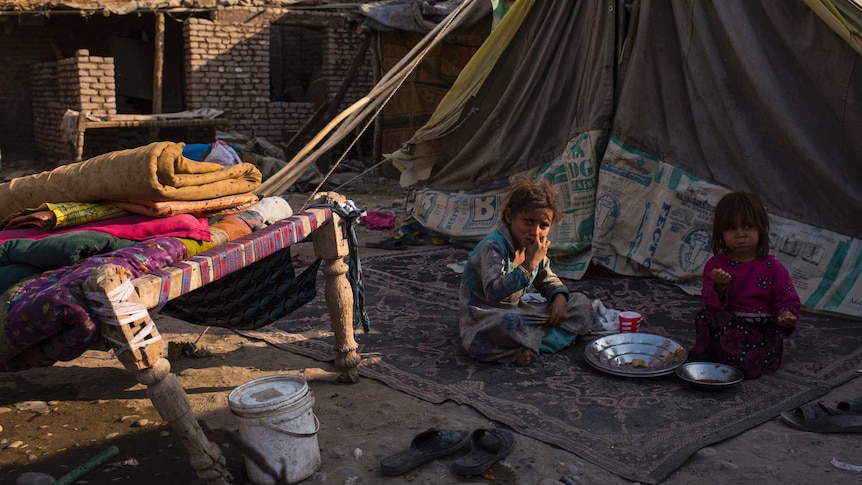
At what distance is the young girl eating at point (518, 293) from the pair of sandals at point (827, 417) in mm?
1119

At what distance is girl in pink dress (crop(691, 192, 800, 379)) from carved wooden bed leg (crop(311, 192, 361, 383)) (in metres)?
1.58

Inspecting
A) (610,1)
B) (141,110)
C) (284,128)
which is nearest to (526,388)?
(610,1)

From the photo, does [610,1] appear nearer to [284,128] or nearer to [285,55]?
[284,128]

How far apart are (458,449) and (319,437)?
546 mm

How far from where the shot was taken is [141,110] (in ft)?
43.5

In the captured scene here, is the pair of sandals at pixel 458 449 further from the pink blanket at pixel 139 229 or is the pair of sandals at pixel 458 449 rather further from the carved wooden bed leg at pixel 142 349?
the pink blanket at pixel 139 229

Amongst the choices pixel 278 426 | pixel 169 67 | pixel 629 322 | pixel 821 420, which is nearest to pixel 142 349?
pixel 278 426

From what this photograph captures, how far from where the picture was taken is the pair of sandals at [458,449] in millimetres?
2506

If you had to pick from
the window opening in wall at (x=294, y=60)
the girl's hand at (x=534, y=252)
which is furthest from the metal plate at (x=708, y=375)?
the window opening in wall at (x=294, y=60)

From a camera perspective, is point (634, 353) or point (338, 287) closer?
point (338, 287)

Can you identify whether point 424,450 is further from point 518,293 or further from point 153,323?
point 518,293

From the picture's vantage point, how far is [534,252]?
11.2 feet

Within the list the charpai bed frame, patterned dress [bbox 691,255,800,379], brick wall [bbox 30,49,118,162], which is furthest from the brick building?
the charpai bed frame

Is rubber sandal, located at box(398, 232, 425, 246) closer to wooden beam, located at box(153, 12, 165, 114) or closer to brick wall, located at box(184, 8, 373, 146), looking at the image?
brick wall, located at box(184, 8, 373, 146)
